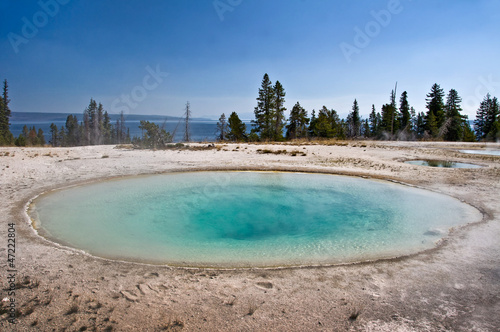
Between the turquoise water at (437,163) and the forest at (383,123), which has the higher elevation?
the forest at (383,123)

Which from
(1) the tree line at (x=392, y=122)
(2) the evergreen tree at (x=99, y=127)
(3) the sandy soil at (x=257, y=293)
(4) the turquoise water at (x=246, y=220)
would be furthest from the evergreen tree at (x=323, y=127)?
(2) the evergreen tree at (x=99, y=127)

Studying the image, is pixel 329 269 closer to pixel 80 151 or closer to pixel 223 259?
pixel 223 259

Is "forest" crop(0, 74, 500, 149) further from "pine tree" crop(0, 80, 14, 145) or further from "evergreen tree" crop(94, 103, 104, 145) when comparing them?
"evergreen tree" crop(94, 103, 104, 145)

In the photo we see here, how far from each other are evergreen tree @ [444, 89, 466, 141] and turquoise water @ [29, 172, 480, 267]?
44086 mm

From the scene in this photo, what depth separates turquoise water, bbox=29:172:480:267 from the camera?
5.69 metres

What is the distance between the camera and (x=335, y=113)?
60781mm

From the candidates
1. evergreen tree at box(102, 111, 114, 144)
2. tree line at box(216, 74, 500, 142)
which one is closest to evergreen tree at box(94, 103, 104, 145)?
evergreen tree at box(102, 111, 114, 144)

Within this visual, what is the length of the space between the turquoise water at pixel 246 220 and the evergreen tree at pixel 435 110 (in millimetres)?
45377

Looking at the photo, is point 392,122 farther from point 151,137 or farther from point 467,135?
point 151,137

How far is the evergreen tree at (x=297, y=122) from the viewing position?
54.7m

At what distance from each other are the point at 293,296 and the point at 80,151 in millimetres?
21205

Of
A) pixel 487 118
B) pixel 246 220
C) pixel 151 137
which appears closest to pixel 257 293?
pixel 246 220

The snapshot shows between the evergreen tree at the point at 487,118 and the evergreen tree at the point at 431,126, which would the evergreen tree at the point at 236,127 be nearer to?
the evergreen tree at the point at 431,126

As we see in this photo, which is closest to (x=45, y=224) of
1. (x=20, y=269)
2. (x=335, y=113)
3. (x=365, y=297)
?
(x=20, y=269)
